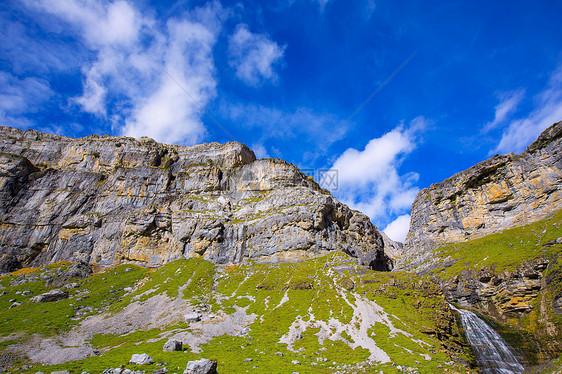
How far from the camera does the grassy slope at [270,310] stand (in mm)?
33625

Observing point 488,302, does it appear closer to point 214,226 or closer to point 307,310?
point 307,310

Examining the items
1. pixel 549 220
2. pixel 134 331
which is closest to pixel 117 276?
pixel 134 331

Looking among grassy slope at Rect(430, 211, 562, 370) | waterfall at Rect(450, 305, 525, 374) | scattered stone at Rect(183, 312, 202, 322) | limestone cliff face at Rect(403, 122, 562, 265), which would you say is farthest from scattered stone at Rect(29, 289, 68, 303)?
limestone cliff face at Rect(403, 122, 562, 265)

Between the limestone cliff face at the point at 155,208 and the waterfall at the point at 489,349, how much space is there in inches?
1386

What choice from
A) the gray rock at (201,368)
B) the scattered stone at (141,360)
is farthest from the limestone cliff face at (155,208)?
the gray rock at (201,368)

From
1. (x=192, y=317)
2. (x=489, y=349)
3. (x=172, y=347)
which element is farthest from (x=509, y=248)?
(x=192, y=317)

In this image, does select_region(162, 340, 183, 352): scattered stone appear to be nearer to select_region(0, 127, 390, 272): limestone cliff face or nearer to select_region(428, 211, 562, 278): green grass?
select_region(0, 127, 390, 272): limestone cliff face

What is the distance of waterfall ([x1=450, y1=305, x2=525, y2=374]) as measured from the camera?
34.6m

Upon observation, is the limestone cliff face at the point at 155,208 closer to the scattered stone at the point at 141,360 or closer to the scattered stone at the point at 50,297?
the scattered stone at the point at 50,297

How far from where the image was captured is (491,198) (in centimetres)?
7681

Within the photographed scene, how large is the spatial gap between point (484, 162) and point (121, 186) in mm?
141180

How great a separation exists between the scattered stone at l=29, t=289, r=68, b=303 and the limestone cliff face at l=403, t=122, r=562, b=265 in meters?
98.8

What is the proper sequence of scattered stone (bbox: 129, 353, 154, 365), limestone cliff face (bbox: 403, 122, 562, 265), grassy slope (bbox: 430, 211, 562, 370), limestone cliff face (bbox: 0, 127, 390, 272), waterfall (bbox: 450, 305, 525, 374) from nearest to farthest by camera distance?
scattered stone (bbox: 129, 353, 154, 365)
waterfall (bbox: 450, 305, 525, 374)
grassy slope (bbox: 430, 211, 562, 370)
limestone cliff face (bbox: 403, 122, 562, 265)
limestone cliff face (bbox: 0, 127, 390, 272)

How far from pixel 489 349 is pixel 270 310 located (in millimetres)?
39035
